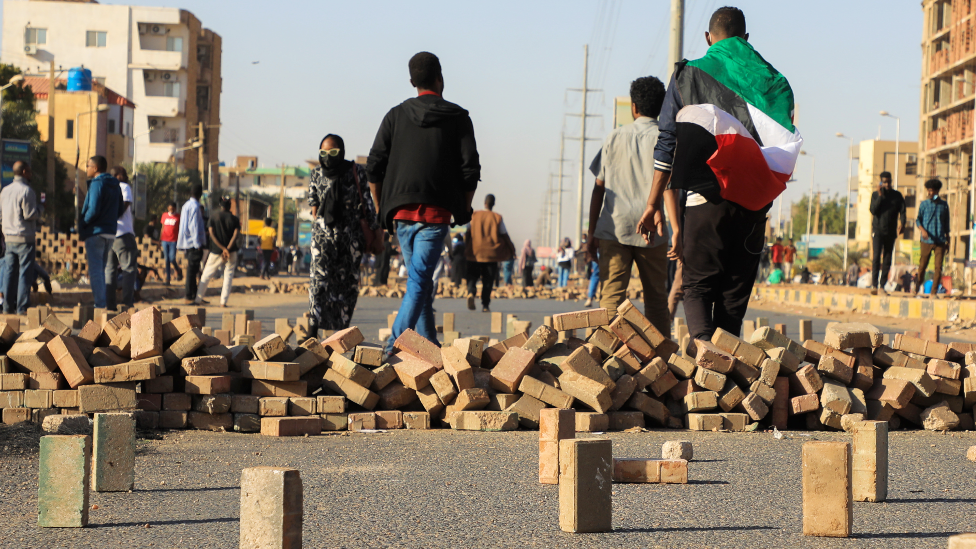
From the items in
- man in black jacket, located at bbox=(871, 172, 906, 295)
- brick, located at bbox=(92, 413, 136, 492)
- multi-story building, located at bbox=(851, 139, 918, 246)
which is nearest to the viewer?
brick, located at bbox=(92, 413, 136, 492)

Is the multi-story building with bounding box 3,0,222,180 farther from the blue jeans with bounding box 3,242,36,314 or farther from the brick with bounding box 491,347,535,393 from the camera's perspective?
the brick with bounding box 491,347,535,393

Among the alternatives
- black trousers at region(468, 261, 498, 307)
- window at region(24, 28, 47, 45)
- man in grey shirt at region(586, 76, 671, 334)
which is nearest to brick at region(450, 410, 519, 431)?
man in grey shirt at region(586, 76, 671, 334)

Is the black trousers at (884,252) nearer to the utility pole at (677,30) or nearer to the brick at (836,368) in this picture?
the utility pole at (677,30)

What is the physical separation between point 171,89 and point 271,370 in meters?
86.1

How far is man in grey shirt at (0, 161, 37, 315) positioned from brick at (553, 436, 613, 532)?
10030 millimetres

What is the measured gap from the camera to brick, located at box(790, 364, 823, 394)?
217 inches

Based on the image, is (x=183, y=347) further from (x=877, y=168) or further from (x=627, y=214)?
(x=877, y=168)

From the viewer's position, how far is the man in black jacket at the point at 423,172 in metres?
6.71

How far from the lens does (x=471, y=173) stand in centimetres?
680

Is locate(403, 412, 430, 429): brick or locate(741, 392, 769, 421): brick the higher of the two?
locate(741, 392, 769, 421): brick

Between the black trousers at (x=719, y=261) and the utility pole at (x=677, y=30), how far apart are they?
32.4 ft

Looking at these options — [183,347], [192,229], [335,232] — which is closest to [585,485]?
[183,347]

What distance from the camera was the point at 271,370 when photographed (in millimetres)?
5418

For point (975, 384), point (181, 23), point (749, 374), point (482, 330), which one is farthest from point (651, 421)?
point (181, 23)
